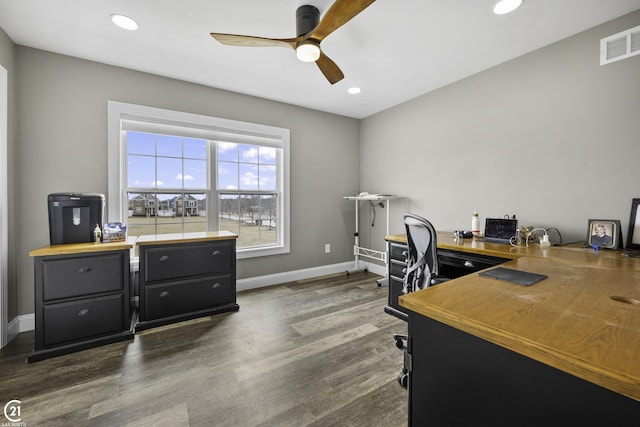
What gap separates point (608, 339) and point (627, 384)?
0.21 m

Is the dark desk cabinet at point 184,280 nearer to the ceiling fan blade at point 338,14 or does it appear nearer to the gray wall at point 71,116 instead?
the gray wall at point 71,116

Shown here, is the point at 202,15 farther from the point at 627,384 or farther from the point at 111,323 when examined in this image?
the point at 627,384

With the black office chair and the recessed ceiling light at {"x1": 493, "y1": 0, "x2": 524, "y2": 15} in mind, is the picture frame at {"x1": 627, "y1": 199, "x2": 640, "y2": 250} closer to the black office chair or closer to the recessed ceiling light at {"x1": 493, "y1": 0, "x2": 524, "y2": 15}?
the black office chair

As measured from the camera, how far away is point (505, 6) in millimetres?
1937

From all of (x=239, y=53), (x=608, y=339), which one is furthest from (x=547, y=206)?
(x=239, y=53)

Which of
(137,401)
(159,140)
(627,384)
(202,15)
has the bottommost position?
(137,401)

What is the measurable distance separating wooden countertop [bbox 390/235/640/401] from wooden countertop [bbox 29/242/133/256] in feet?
7.86

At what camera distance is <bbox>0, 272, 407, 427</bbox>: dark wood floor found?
1534mm

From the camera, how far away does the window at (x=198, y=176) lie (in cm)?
295

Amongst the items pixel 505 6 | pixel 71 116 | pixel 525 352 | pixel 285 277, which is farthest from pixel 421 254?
pixel 71 116

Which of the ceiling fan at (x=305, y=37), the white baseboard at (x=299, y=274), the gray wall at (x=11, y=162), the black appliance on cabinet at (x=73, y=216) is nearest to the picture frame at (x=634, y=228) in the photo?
the ceiling fan at (x=305, y=37)

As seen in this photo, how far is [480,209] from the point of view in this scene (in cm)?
300

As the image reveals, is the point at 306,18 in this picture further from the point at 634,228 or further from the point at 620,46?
the point at 634,228

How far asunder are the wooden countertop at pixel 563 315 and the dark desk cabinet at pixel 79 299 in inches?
95.7
